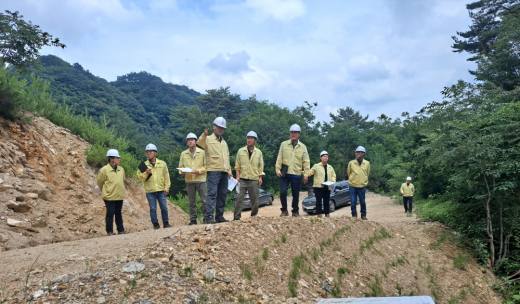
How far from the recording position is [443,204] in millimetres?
14164

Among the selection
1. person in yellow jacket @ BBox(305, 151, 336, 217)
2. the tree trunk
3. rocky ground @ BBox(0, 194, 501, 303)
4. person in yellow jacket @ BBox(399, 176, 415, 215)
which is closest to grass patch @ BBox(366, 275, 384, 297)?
rocky ground @ BBox(0, 194, 501, 303)

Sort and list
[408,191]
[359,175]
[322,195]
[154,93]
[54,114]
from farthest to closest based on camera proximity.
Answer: [154,93] < [408,191] < [54,114] < [359,175] < [322,195]

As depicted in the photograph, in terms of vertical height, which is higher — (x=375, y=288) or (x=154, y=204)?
(x=154, y=204)

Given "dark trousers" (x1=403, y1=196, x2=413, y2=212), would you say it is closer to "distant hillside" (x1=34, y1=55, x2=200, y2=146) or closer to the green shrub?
the green shrub

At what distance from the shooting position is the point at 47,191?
10.1m

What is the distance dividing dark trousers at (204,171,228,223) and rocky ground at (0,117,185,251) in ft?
9.57

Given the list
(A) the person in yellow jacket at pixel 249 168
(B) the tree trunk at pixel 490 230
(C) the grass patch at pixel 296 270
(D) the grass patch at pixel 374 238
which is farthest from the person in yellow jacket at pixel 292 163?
(B) the tree trunk at pixel 490 230

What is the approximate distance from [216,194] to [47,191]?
13.1ft

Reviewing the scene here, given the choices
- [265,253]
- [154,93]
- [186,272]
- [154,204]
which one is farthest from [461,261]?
[154,93]

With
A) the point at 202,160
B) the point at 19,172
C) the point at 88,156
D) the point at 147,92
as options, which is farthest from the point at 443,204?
the point at 147,92

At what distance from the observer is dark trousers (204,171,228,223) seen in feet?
27.8

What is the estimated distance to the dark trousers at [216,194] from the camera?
8.48 meters

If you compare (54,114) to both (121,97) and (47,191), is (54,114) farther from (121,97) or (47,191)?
(121,97)

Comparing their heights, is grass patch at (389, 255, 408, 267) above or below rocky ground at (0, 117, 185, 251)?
below
